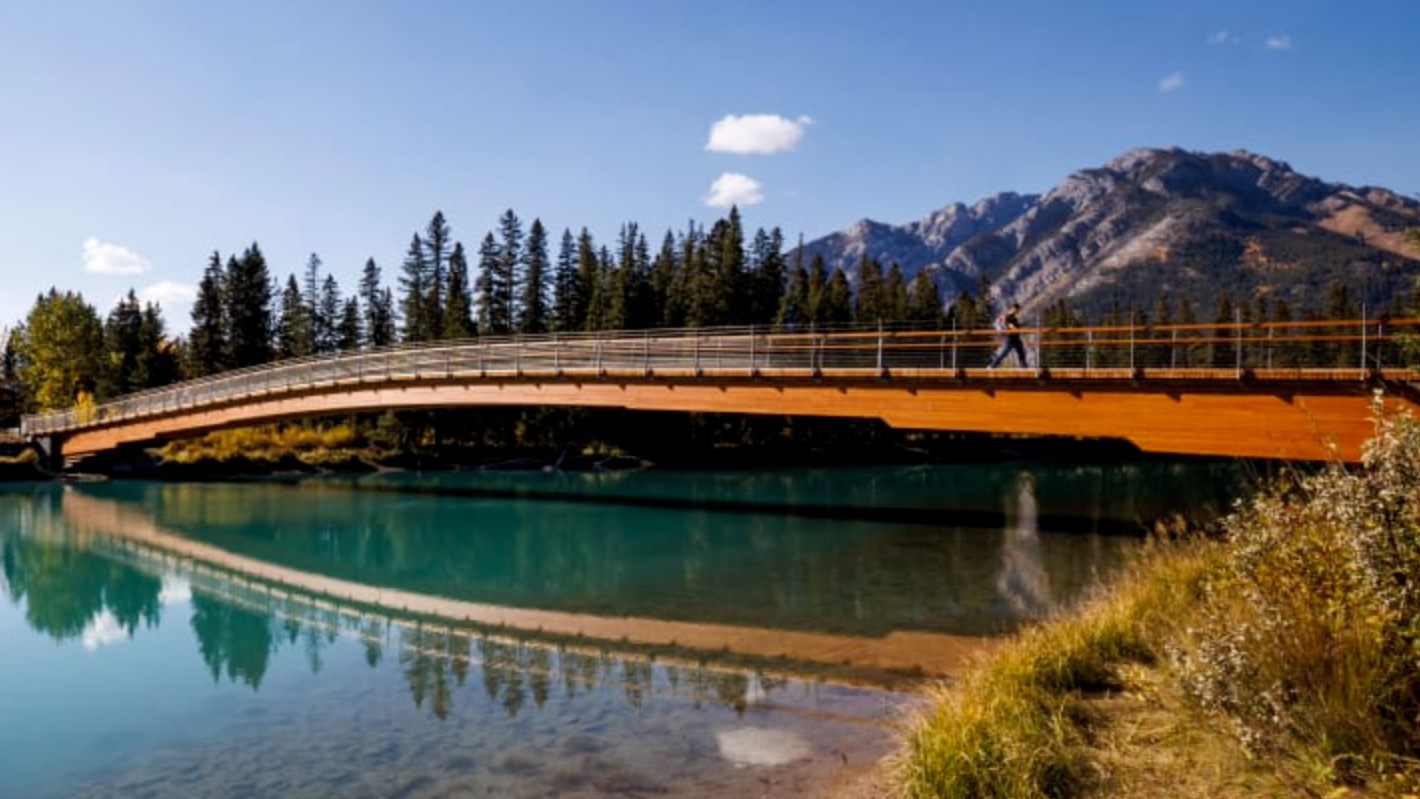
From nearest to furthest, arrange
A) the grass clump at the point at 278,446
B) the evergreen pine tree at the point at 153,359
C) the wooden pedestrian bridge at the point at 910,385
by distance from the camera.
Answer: the wooden pedestrian bridge at the point at 910,385 → the grass clump at the point at 278,446 → the evergreen pine tree at the point at 153,359

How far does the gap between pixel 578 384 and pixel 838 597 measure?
15.7m

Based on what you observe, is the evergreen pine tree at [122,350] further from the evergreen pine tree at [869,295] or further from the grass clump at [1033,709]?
the grass clump at [1033,709]

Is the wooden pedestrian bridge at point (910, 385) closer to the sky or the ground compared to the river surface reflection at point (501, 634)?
closer to the sky

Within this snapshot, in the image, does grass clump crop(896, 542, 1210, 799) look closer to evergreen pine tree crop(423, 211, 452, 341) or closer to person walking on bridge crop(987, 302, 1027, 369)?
person walking on bridge crop(987, 302, 1027, 369)

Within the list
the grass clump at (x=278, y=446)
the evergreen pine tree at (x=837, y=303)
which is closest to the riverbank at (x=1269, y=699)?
the grass clump at (x=278, y=446)

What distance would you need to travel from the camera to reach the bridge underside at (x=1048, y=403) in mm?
18422

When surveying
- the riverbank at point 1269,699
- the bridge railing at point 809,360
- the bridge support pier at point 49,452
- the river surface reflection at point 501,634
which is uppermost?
the bridge railing at point 809,360

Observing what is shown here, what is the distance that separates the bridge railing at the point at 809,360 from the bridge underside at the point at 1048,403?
0.28 meters

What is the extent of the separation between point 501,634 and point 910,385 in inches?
505

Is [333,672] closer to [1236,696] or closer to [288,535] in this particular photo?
[1236,696]

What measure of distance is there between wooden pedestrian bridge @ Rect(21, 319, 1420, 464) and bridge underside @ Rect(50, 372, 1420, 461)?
3 centimetres

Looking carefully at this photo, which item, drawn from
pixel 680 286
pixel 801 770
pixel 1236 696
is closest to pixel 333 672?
pixel 801 770

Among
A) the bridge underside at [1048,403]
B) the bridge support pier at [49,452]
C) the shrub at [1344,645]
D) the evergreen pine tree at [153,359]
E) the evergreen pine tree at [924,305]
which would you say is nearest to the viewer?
the shrub at [1344,645]

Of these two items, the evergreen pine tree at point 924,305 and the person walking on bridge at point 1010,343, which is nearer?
the person walking on bridge at point 1010,343
